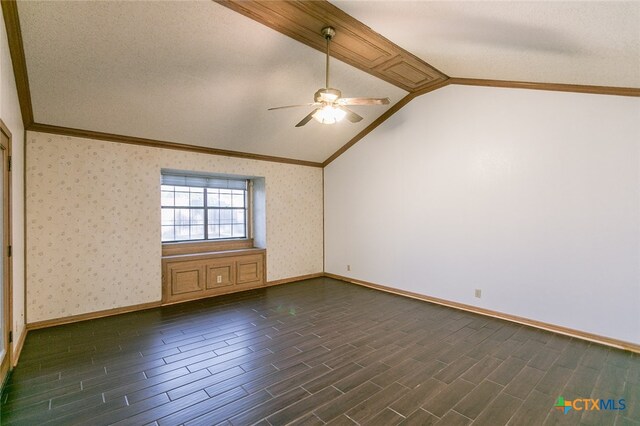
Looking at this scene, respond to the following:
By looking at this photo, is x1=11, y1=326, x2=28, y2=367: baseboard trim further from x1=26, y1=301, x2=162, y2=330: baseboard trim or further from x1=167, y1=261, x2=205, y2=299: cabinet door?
x1=167, y1=261, x2=205, y2=299: cabinet door

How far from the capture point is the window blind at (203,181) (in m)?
5.21

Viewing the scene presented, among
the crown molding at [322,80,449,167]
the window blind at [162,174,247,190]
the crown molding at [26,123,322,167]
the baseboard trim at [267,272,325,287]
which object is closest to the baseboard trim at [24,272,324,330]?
the baseboard trim at [267,272,325,287]

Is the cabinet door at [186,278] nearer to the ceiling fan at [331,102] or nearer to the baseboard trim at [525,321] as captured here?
the baseboard trim at [525,321]

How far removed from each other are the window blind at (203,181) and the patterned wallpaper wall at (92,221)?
0.44 meters

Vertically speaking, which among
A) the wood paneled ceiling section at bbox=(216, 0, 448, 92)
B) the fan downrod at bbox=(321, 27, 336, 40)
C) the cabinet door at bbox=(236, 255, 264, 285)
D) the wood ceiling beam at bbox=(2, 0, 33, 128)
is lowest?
the cabinet door at bbox=(236, 255, 264, 285)

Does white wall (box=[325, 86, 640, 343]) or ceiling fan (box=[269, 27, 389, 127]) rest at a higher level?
ceiling fan (box=[269, 27, 389, 127])

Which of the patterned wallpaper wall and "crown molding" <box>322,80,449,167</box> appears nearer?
the patterned wallpaper wall

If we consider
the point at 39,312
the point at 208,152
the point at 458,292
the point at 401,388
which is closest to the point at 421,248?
the point at 458,292

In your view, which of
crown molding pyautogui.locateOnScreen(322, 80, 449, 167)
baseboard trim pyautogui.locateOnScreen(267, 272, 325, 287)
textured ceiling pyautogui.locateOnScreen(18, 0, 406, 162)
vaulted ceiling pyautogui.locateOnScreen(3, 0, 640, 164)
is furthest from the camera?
baseboard trim pyautogui.locateOnScreen(267, 272, 325, 287)

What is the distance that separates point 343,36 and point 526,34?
1.70 meters

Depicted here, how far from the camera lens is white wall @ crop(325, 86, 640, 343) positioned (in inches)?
127

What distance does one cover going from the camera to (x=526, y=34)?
2682 millimetres

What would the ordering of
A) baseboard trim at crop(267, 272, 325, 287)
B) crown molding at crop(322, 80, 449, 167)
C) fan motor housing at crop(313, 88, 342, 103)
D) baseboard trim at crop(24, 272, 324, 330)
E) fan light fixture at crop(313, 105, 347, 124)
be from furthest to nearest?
baseboard trim at crop(267, 272, 325, 287) < crown molding at crop(322, 80, 449, 167) < baseboard trim at crop(24, 272, 324, 330) < fan light fixture at crop(313, 105, 347, 124) < fan motor housing at crop(313, 88, 342, 103)

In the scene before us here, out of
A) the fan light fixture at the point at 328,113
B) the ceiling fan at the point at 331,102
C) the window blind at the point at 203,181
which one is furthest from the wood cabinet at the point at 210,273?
the fan light fixture at the point at 328,113
